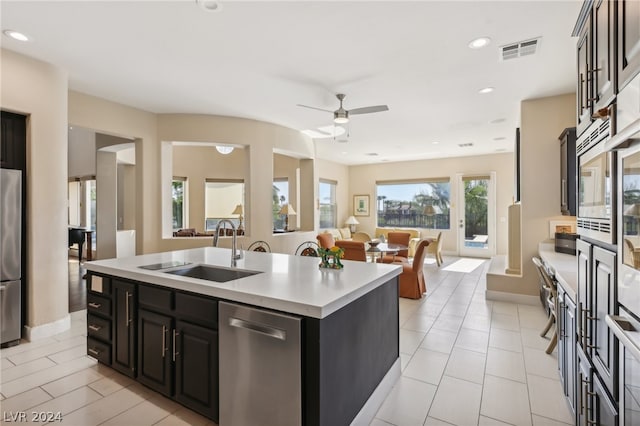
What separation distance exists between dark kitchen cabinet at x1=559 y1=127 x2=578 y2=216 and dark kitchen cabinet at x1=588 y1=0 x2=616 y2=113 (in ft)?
8.53

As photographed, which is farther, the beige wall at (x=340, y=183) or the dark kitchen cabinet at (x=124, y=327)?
the beige wall at (x=340, y=183)

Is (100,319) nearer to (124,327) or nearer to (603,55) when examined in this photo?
(124,327)

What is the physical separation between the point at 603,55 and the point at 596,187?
54cm

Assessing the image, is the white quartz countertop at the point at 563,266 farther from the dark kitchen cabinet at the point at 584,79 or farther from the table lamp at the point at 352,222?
the table lamp at the point at 352,222

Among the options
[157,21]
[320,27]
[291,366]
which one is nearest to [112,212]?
[157,21]

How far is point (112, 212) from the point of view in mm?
6801

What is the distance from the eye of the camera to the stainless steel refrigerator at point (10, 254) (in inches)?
120

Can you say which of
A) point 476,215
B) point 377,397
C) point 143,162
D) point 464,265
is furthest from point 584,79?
point 476,215

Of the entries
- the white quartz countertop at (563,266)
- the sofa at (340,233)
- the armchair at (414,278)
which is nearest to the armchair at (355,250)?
the armchair at (414,278)

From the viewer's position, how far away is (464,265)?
754cm

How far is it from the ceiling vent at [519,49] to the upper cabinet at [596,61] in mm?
1274

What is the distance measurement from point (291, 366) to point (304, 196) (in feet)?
18.6

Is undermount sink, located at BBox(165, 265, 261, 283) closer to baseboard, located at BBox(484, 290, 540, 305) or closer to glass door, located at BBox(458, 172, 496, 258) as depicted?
baseboard, located at BBox(484, 290, 540, 305)

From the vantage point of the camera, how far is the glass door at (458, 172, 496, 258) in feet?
28.2
